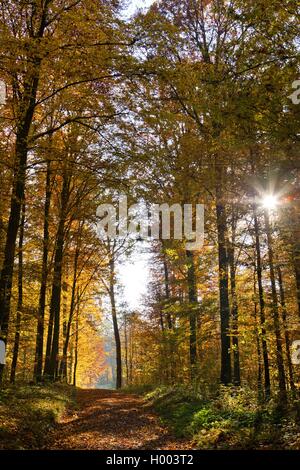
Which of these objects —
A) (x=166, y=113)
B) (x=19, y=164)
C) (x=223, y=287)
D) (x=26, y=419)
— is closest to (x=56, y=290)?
(x=223, y=287)

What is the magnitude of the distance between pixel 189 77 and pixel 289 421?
8134mm

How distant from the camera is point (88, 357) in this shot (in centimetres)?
5041

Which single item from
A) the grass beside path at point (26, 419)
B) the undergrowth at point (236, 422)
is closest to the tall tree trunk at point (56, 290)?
the grass beside path at point (26, 419)

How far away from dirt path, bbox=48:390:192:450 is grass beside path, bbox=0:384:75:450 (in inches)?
12.7

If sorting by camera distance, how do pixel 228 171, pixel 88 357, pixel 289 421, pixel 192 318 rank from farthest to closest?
1. pixel 88 357
2. pixel 192 318
3. pixel 228 171
4. pixel 289 421

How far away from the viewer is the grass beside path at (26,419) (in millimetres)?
7715

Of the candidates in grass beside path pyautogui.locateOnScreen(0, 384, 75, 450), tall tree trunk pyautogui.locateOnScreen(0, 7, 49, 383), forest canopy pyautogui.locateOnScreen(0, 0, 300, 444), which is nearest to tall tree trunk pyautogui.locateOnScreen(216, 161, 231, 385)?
forest canopy pyautogui.locateOnScreen(0, 0, 300, 444)

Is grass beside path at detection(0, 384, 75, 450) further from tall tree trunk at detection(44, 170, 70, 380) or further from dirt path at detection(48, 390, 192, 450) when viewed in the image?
tall tree trunk at detection(44, 170, 70, 380)

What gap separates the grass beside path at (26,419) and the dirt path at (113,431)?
321mm

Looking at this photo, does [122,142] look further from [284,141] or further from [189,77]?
[284,141]

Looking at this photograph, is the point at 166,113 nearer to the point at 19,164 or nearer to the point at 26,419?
the point at 19,164

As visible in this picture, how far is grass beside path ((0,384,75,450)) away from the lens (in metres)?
7.71

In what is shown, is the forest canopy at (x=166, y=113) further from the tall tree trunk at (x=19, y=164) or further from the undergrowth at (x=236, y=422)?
the undergrowth at (x=236, y=422)
